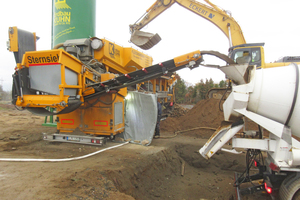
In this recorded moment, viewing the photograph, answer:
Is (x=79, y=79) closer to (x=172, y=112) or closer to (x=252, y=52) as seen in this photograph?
(x=252, y=52)

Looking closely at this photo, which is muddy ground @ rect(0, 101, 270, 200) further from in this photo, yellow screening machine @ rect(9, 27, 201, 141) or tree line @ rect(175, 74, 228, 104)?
tree line @ rect(175, 74, 228, 104)

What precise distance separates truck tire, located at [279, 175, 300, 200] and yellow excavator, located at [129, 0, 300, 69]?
6430mm

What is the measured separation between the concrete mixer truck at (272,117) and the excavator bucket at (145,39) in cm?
646

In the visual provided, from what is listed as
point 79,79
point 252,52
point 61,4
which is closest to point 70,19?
point 61,4

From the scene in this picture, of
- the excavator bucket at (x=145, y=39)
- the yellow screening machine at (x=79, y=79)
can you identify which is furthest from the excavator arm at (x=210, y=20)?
the yellow screening machine at (x=79, y=79)

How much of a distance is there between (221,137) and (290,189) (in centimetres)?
132

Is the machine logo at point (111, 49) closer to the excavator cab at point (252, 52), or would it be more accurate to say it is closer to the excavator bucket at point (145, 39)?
the excavator bucket at point (145, 39)

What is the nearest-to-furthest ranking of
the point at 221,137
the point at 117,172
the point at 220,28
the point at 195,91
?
the point at 221,137, the point at 117,172, the point at 220,28, the point at 195,91

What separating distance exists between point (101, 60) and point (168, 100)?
27.4ft

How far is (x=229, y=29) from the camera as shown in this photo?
10.7 metres

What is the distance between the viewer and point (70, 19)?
1005cm

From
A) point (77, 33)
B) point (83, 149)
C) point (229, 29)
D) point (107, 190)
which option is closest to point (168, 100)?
point (229, 29)

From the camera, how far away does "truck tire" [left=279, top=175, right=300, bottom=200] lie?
3031 millimetres

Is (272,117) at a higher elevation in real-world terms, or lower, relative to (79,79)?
lower
